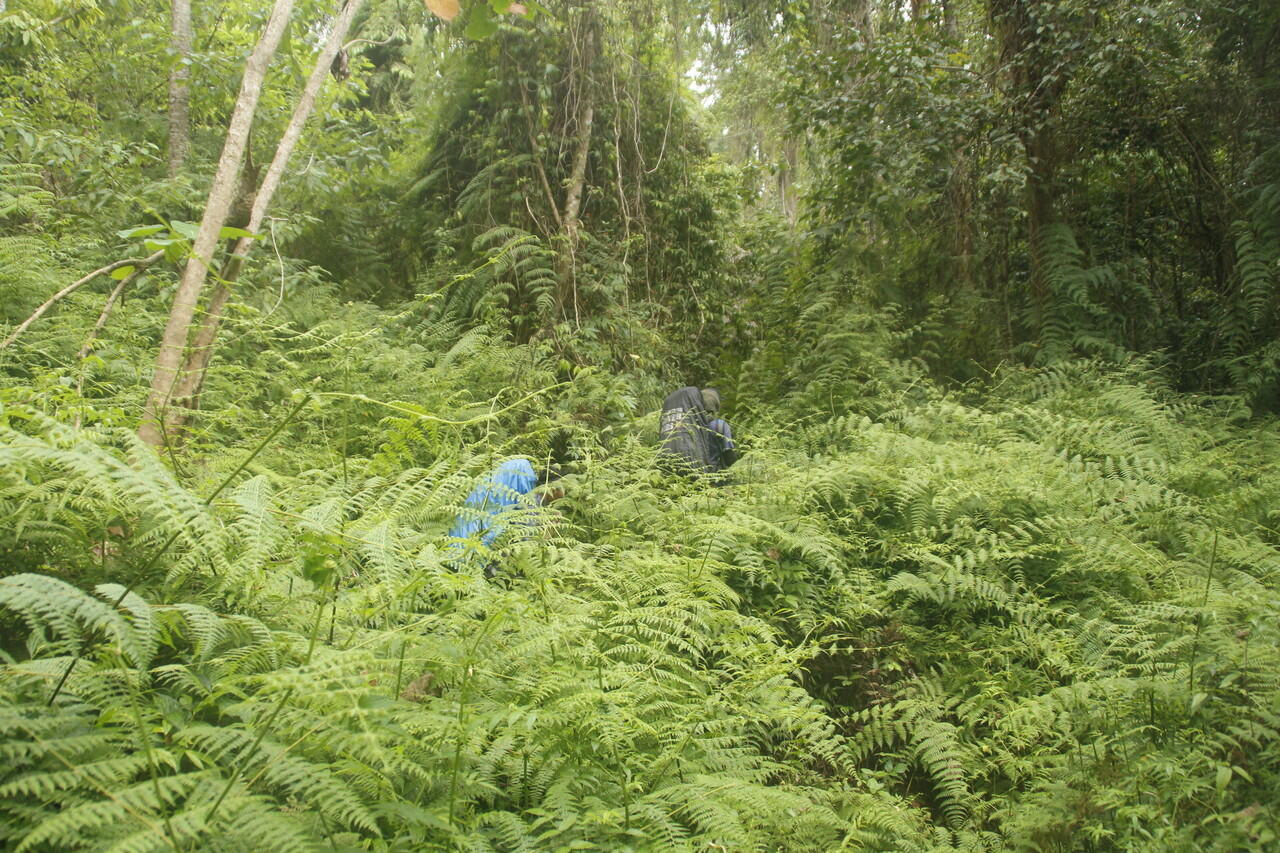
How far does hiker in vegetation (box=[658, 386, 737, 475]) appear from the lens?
513 centimetres

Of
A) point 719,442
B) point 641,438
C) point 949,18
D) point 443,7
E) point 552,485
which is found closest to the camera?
point 443,7

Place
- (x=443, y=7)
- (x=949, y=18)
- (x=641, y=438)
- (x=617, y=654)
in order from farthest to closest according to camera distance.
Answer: (x=949, y=18), (x=641, y=438), (x=617, y=654), (x=443, y=7)

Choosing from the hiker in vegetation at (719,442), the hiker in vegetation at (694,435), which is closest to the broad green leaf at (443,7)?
the hiker in vegetation at (694,435)

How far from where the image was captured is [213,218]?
3.55m

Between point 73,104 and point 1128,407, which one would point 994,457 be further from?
point 73,104

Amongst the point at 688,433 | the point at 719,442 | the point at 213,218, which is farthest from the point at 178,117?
the point at 719,442

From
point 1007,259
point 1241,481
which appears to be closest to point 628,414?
point 1241,481

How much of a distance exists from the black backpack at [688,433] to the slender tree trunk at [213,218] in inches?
111

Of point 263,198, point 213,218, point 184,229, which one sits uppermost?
point 263,198

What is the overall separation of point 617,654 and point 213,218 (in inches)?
112

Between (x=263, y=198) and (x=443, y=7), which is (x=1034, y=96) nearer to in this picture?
(x=263, y=198)

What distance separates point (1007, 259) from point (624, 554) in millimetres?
7113

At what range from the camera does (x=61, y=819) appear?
123 cm

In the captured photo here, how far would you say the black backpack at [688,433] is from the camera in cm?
511
